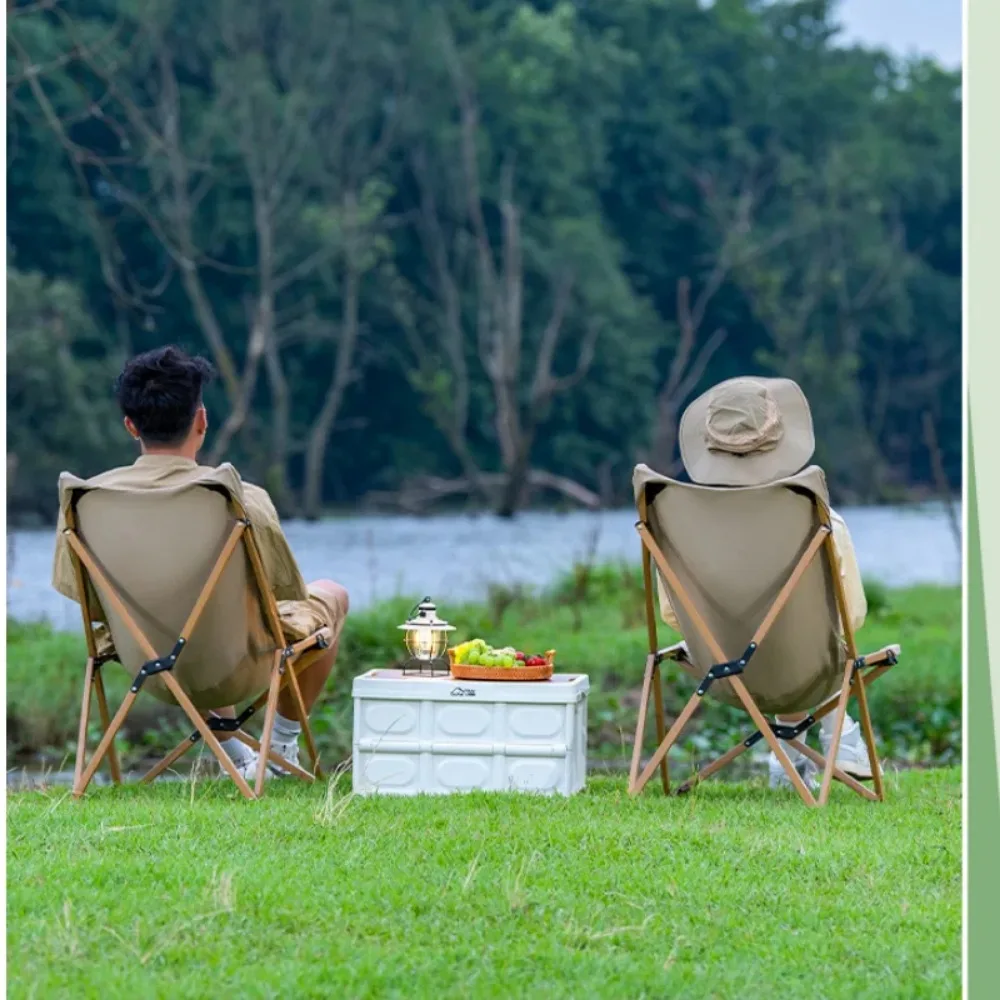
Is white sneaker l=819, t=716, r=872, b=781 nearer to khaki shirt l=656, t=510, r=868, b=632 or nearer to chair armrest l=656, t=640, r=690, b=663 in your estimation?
khaki shirt l=656, t=510, r=868, b=632

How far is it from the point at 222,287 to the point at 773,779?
25.7 metres

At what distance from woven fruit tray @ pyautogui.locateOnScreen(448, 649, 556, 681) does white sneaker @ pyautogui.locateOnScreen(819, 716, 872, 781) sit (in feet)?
2.72

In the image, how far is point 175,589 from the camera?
13.3ft

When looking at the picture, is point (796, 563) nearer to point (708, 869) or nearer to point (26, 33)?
point (708, 869)

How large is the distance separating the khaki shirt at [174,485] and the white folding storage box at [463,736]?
0.35 m

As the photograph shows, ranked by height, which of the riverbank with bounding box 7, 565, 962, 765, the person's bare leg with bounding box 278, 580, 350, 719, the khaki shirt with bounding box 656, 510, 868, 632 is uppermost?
the khaki shirt with bounding box 656, 510, 868, 632

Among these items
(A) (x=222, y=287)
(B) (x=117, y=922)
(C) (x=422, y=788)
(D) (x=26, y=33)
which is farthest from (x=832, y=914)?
(A) (x=222, y=287)

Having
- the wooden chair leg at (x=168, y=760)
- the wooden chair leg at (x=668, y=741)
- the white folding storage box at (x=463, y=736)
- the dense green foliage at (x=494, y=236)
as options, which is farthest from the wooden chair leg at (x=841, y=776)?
the dense green foliage at (x=494, y=236)

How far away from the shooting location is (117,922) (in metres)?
2.74

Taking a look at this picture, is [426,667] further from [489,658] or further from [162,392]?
[162,392]

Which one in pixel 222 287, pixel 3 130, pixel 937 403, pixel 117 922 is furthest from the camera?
pixel 937 403

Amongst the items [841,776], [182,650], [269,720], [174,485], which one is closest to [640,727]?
[841,776]

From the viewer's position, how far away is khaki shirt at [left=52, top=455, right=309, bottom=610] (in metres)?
4.11

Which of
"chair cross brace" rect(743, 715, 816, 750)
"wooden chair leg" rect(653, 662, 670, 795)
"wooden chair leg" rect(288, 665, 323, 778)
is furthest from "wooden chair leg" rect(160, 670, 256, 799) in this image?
"chair cross brace" rect(743, 715, 816, 750)
